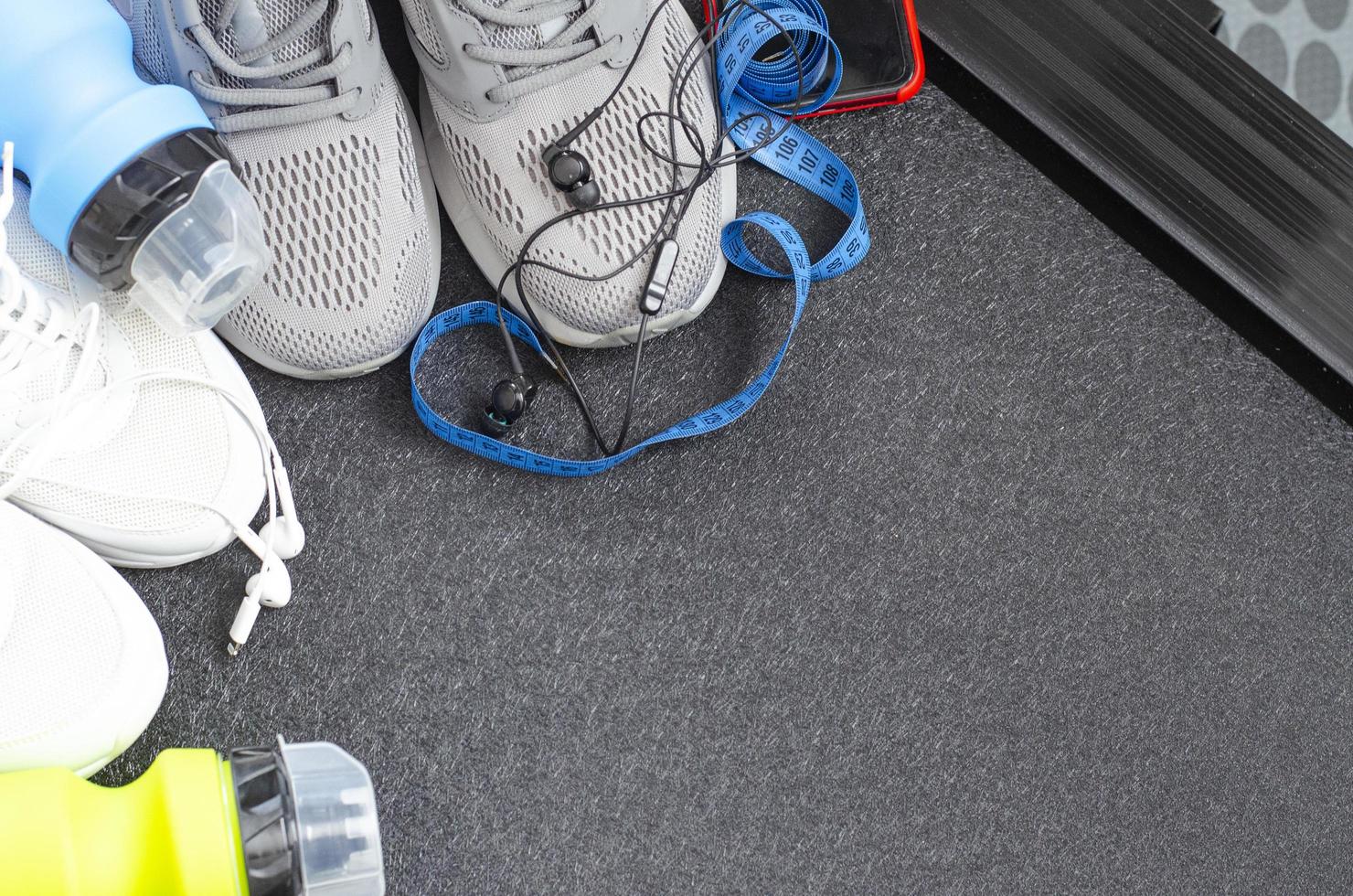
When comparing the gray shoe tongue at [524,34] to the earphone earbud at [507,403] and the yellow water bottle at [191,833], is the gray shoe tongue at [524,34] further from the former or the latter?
the yellow water bottle at [191,833]

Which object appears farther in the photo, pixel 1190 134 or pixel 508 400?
pixel 1190 134

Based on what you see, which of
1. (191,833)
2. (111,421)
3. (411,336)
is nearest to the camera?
(191,833)

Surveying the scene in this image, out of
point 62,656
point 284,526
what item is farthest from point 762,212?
point 62,656

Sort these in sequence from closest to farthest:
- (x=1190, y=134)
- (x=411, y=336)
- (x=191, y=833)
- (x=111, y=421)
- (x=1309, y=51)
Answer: (x=191, y=833), (x=111, y=421), (x=411, y=336), (x=1190, y=134), (x=1309, y=51)

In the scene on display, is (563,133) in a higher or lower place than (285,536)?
higher

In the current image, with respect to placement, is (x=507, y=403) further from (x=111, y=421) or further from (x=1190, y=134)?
(x=1190, y=134)

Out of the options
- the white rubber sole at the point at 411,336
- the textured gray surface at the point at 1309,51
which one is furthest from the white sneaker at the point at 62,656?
the textured gray surface at the point at 1309,51

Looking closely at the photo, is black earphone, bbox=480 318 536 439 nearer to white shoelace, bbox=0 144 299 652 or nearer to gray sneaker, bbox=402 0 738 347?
gray sneaker, bbox=402 0 738 347

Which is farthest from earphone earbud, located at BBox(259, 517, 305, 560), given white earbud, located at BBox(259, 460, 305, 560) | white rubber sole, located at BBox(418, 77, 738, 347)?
white rubber sole, located at BBox(418, 77, 738, 347)

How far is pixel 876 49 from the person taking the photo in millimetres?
995

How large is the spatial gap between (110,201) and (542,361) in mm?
344

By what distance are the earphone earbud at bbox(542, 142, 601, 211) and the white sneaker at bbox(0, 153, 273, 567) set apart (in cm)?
29

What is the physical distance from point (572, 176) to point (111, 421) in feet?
1.23

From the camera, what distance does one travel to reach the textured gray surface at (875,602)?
890 millimetres
